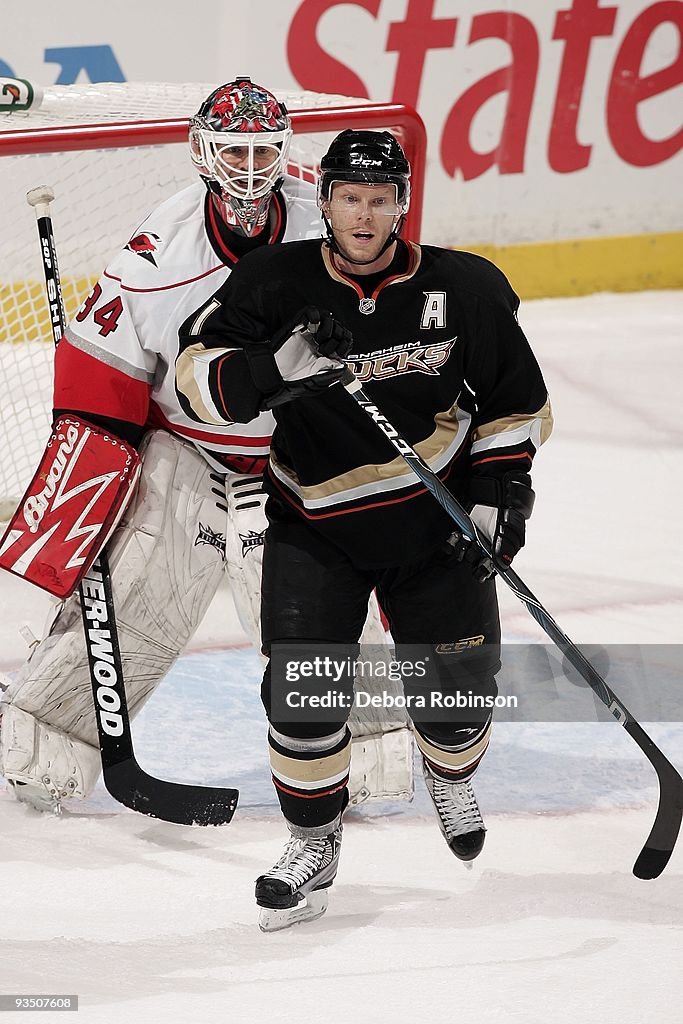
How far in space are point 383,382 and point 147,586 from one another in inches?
29.1

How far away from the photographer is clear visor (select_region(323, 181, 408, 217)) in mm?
1923

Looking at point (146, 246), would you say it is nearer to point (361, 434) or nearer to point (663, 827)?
point (361, 434)

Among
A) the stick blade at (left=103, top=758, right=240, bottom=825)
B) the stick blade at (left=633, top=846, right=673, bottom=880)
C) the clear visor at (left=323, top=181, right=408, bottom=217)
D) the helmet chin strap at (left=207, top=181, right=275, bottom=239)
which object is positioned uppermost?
the clear visor at (left=323, top=181, right=408, bottom=217)

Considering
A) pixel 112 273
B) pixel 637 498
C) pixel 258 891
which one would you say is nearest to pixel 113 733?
pixel 258 891

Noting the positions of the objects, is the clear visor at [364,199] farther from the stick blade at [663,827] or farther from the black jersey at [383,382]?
the stick blade at [663,827]

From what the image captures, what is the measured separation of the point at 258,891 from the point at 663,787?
0.65m

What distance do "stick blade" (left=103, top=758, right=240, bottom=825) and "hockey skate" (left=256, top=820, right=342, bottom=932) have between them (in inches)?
12.6

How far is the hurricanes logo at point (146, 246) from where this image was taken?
2408 mm

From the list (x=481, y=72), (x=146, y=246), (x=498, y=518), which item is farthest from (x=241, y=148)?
(x=481, y=72)

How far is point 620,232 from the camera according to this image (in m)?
5.73

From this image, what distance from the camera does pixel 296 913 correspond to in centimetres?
211

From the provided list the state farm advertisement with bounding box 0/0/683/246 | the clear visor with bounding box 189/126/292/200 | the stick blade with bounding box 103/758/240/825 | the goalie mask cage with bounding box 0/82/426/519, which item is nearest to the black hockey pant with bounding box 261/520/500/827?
the stick blade with bounding box 103/758/240/825

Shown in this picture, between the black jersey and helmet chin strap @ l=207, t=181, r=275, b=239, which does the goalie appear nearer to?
helmet chin strap @ l=207, t=181, r=275, b=239

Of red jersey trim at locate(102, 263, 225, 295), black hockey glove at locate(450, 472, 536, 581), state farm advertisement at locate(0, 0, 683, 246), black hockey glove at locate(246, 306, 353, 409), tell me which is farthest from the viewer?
state farm advertisement at locate(0, 0, 683, 246)
